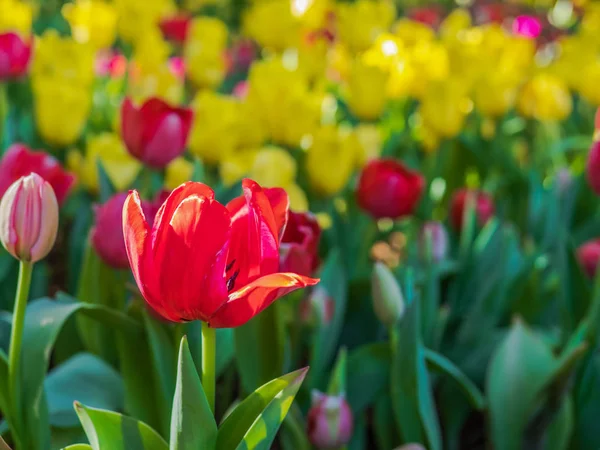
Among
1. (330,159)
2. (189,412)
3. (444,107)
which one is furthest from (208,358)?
(444,107)

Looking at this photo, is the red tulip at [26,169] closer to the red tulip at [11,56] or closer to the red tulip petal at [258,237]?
the red tulip petal at [258,237]

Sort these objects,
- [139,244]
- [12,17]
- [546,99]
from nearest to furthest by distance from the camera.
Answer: [139,244] < [546,99] < [12,17]

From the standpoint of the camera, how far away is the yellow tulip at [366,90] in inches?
61.9

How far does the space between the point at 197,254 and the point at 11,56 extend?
110 centimetres

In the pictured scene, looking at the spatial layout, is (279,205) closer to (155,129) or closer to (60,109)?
(155,129)

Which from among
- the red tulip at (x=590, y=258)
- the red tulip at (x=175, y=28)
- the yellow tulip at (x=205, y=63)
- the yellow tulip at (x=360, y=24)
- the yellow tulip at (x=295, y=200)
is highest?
the red tulip at (x=175, y=28)

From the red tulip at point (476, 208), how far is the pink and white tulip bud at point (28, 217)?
882 mm

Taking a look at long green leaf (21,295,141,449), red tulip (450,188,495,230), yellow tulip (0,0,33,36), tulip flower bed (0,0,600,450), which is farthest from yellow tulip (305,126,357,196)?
yellow tulip (0,0,33,36)

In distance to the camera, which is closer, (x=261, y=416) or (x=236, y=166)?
(x=261, y=416)

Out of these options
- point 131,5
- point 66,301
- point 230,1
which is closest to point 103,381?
point 66,301

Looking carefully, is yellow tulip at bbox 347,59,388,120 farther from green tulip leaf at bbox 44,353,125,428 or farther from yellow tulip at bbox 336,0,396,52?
green tulip leaf at bbox 44,353,125,428

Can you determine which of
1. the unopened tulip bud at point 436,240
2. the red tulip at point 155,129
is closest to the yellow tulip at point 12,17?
the red tulip at point 155,129

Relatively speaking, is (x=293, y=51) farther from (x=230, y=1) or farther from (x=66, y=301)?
(x=230, y=1)

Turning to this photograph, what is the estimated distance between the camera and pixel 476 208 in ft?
4.51
